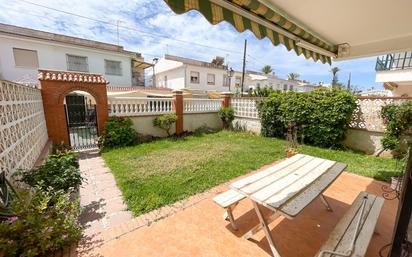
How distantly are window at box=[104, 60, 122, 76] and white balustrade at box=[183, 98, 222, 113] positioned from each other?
9.36 meters

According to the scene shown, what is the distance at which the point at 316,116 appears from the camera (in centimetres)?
816

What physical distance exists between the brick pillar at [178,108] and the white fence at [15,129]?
627 centimetres

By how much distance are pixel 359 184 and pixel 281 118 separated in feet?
16.2

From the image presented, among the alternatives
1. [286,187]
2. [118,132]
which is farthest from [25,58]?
[286,187]

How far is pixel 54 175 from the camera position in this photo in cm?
361

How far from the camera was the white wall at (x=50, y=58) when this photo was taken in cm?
1198

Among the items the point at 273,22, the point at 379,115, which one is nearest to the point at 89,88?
the point at 273,22

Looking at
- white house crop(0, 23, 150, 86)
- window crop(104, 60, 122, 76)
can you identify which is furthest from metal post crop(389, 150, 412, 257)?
window crop(104, 60, 122, 76)

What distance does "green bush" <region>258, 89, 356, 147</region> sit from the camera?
7.57 meters

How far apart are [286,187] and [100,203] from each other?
3879 mm

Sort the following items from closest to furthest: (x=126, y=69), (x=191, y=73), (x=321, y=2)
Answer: (x=321, y=2) → (x=126, y=69) → (x=191, y=73)

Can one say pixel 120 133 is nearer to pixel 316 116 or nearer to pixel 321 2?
pixel 321 2

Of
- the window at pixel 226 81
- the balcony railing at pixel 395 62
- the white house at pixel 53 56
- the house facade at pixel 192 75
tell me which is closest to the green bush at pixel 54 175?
the white house at pixel 53 56

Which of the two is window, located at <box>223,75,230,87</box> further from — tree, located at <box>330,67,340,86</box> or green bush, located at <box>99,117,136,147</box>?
tree, located at <box>330,67,340,86</box>
